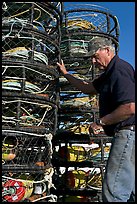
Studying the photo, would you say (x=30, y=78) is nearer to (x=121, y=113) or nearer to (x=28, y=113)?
(x=28, y=113)

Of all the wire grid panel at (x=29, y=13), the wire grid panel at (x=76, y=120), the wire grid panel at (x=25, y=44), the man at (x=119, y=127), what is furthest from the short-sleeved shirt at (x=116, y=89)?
the wire grid panel at (x=76, y=120)

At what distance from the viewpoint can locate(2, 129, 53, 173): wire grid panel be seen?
315 centimetres

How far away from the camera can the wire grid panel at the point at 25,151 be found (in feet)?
10.3

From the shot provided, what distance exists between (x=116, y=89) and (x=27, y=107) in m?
1.27

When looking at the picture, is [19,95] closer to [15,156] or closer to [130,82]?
[15,156]

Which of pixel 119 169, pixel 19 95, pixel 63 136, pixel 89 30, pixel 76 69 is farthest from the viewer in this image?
pixel 76 69

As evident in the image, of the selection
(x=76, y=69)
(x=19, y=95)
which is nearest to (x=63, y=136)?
(x=19, y=95)

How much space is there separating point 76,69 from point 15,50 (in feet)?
5.24

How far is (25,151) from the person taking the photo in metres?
3.52

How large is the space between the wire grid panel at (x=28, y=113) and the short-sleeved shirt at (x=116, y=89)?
72 cm

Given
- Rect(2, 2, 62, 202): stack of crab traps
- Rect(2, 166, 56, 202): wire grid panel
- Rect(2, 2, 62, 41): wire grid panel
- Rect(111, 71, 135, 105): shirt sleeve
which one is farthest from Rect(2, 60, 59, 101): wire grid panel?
Rect(111, 71, 135, 105): shirt sleeve

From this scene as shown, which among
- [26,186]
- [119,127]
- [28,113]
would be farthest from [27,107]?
[119,127]

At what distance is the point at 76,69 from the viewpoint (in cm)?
490

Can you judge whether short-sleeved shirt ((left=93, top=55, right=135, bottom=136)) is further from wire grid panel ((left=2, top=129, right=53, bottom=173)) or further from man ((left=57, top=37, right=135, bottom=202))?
wire grid panel ((left=2, top=129, right=53, bottom=173))
